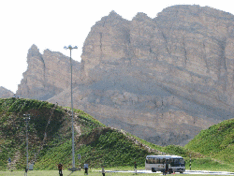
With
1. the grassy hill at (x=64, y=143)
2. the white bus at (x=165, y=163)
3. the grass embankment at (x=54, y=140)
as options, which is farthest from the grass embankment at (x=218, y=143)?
the white bus at (x=165, y=163)

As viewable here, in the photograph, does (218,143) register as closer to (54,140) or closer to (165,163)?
(165,163)

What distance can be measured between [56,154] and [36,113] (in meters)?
19.0

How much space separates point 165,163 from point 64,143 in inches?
1055

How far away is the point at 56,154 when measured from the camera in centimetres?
6091

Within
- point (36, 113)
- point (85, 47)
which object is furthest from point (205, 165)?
point (85, 47)

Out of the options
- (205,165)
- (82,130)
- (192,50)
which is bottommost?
(205,165)

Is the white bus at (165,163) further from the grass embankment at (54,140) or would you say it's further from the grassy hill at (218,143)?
the grassy hill at (218,143)

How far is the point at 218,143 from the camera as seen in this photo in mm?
62094

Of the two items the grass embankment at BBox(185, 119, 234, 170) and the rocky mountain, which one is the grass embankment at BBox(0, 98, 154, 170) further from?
the rocky mountain

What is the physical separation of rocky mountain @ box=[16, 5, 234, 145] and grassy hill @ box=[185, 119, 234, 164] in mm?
74321

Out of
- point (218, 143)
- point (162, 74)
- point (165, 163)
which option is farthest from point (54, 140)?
point (162, 74)

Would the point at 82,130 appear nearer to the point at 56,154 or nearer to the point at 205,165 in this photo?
the point at 56,154

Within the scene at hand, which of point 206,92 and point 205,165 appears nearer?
point 205,165

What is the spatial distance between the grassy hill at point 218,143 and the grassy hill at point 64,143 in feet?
3.32
